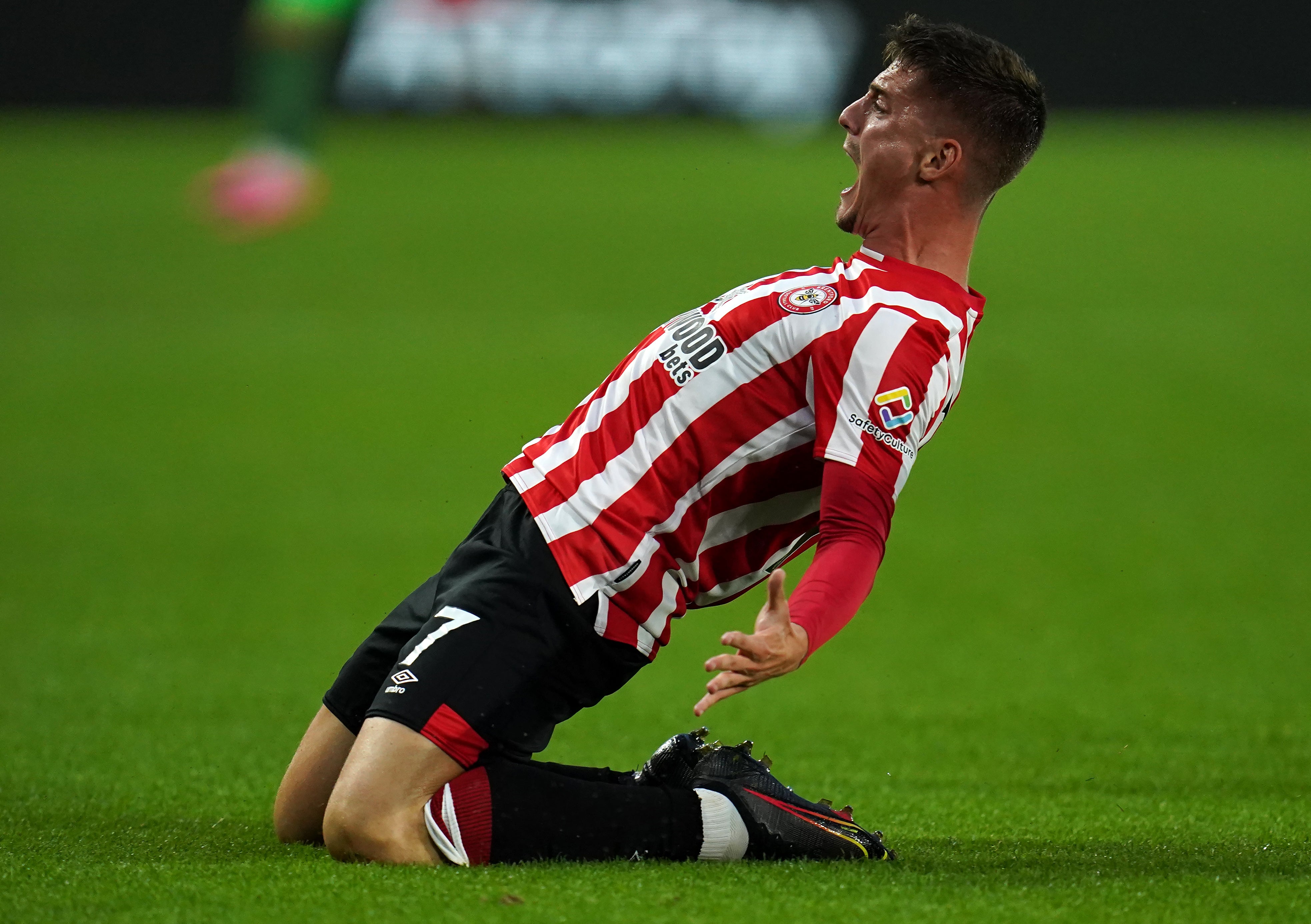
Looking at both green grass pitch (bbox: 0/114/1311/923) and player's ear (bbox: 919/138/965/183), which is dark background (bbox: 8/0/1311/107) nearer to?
green grass pitch (bbox: 0/114/1311/923)

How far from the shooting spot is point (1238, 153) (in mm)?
19266

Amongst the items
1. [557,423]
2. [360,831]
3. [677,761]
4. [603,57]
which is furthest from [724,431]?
[603,57]

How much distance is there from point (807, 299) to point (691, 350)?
0.26m

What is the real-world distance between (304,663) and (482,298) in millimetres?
9048

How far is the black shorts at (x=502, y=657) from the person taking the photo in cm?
315

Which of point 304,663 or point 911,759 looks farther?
point 304,663

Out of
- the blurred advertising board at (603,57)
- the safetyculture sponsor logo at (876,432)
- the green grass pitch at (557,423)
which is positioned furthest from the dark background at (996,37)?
the safetyculture sponsor logo at (876,432)

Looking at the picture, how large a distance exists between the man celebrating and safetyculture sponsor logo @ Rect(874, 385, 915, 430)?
0.10 ft

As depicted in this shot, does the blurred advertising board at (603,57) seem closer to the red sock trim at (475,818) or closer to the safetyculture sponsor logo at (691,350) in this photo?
the safetyculture sponsor logo at (691,350)

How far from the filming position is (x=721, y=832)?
3.21 meters

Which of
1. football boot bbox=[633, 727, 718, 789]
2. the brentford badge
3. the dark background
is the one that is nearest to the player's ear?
the brentford badge

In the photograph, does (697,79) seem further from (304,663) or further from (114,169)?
(304,663)

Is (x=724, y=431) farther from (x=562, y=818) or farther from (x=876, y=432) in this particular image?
(x=562, y=818)

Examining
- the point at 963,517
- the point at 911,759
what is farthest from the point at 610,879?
the point at 963,517
